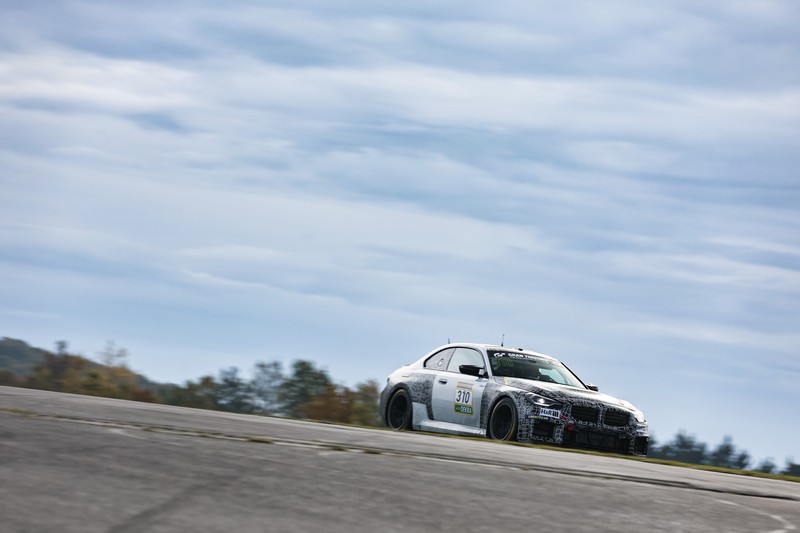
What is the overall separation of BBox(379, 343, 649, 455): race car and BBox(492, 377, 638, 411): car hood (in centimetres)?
1

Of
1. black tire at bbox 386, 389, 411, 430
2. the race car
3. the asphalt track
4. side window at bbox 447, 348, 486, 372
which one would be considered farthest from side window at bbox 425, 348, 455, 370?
the asphalt track

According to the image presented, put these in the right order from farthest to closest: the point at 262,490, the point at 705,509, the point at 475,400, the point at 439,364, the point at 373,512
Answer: the point at 439,364
the point at 475,400
the point at 705,509
the point at 262,490
the point at 373,512

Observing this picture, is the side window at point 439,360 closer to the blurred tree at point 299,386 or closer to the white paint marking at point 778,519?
the white paint marking at point 778,519

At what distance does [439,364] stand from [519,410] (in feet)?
8.65

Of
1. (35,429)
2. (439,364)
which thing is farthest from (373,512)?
(439,364)

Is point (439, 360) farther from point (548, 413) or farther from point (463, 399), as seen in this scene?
point (548, 413)

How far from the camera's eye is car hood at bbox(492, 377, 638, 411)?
1459 centimetres

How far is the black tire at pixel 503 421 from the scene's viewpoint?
1450 cm

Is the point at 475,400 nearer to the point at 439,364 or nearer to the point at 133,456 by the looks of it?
the point at 439,364

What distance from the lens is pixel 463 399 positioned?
15594mm

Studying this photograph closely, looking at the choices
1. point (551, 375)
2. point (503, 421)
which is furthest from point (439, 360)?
point (503, 421)

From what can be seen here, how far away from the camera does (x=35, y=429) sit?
7555mm

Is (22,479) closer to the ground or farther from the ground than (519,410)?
closer to the ground

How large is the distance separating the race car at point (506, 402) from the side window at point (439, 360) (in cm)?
2
